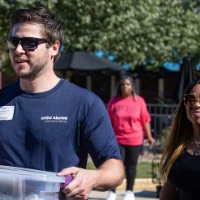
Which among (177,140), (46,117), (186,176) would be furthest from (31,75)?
(177,140)

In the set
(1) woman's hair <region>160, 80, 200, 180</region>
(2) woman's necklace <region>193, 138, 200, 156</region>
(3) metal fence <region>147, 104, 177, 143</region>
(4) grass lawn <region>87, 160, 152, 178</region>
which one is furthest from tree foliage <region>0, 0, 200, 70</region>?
(2) woman's necklace <region>193, 138, 200, 156</region>

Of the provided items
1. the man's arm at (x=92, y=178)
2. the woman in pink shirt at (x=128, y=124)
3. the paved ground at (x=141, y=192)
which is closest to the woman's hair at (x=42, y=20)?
the man's arm at (x=92, y=178)

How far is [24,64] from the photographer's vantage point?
112 inches

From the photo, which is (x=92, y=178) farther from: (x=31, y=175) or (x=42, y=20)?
(x=42, y=20)

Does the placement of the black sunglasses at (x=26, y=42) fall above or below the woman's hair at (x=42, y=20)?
below

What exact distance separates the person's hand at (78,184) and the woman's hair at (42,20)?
689mm

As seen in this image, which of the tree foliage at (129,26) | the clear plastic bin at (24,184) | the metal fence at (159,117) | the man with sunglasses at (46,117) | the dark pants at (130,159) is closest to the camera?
the clear plastic bin at (24,184)

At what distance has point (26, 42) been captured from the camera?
2865mm

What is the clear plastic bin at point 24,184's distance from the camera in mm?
2441

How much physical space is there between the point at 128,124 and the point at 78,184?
7137 mm

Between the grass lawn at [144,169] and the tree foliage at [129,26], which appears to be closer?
the grass lawn at [144,169]

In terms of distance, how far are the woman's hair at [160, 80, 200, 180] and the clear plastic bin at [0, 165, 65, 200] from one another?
150 cm

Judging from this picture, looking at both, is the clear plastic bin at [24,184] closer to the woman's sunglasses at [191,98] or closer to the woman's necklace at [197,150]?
the woman's necklace at [197,150]

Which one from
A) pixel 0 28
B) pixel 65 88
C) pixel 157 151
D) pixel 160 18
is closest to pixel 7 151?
pixel 65 88
